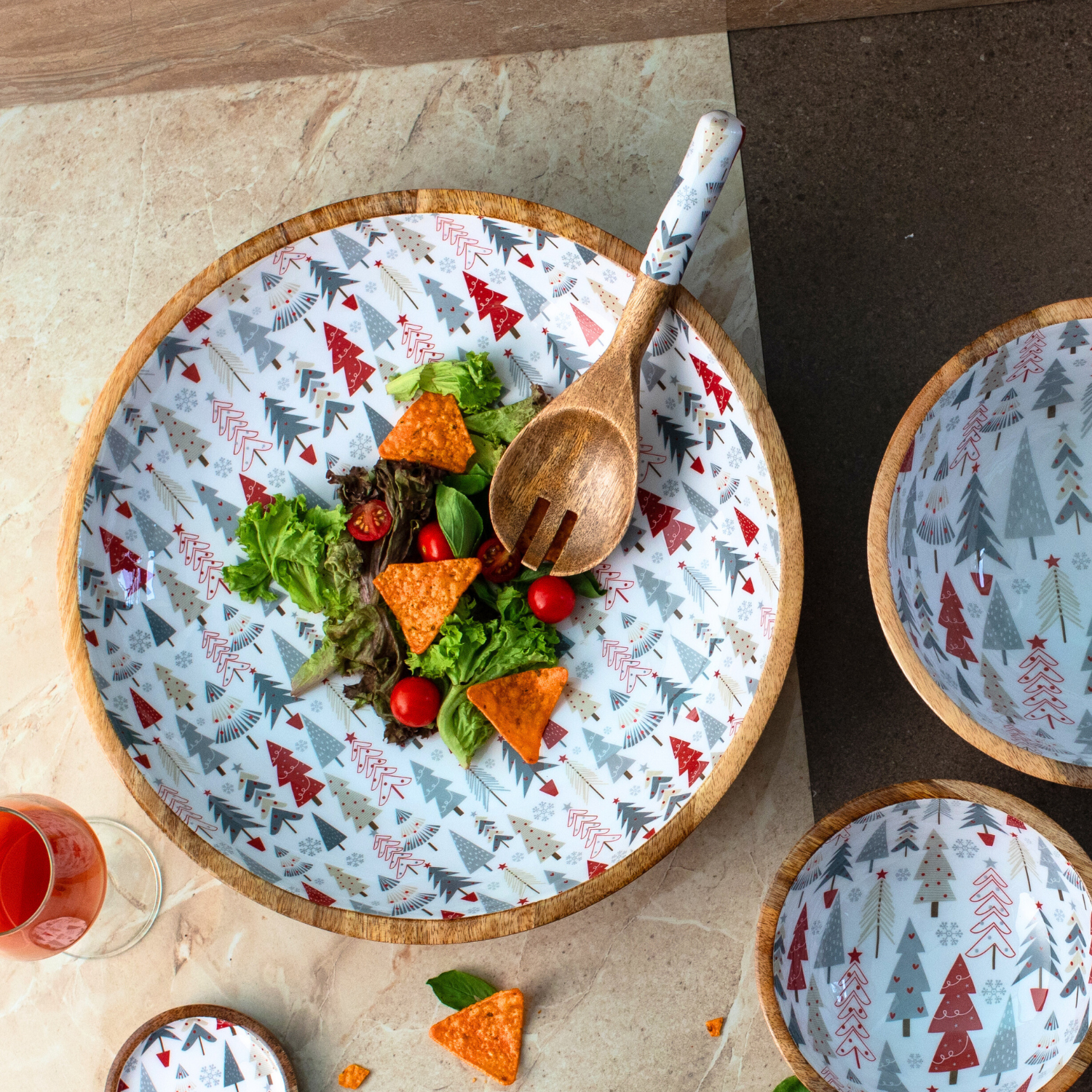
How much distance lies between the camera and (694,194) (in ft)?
4.12

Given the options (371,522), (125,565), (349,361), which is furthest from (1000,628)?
(125,565)

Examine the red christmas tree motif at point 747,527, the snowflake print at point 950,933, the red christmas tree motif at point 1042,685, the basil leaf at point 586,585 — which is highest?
the red christmas tree motif at point 747,527

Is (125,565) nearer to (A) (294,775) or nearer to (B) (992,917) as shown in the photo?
(A) (294,775)

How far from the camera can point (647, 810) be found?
58.7 inches

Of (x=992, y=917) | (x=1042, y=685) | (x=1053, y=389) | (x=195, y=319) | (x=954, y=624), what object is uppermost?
(x=195, y=319)

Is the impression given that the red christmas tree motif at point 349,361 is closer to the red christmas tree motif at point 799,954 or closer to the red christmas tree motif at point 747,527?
the red christmas tree motif at point 747,527

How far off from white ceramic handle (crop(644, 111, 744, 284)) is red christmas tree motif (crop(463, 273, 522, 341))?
301 mm

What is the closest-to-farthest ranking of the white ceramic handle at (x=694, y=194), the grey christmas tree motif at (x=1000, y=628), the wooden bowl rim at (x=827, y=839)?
1. the white ceramic handle at (x=694, y=194)
2. the wooden bowl rim at (x=827, y=839)
3. the grey christmas tree motif at (x=1000, y=628)

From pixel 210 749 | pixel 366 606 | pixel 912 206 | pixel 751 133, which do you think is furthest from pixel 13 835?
pixel 912 206

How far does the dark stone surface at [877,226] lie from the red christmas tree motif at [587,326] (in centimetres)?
32

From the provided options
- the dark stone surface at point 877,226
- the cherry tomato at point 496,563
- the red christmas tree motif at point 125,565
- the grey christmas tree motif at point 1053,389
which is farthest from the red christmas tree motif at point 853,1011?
the red christmas tree motif at point 125,565

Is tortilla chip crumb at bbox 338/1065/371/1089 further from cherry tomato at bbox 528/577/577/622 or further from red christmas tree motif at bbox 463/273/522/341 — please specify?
red christmas tree motif at bbox 463/273/522/341

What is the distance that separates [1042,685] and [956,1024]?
0.56 meters

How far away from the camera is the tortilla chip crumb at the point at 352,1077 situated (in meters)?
1.62
